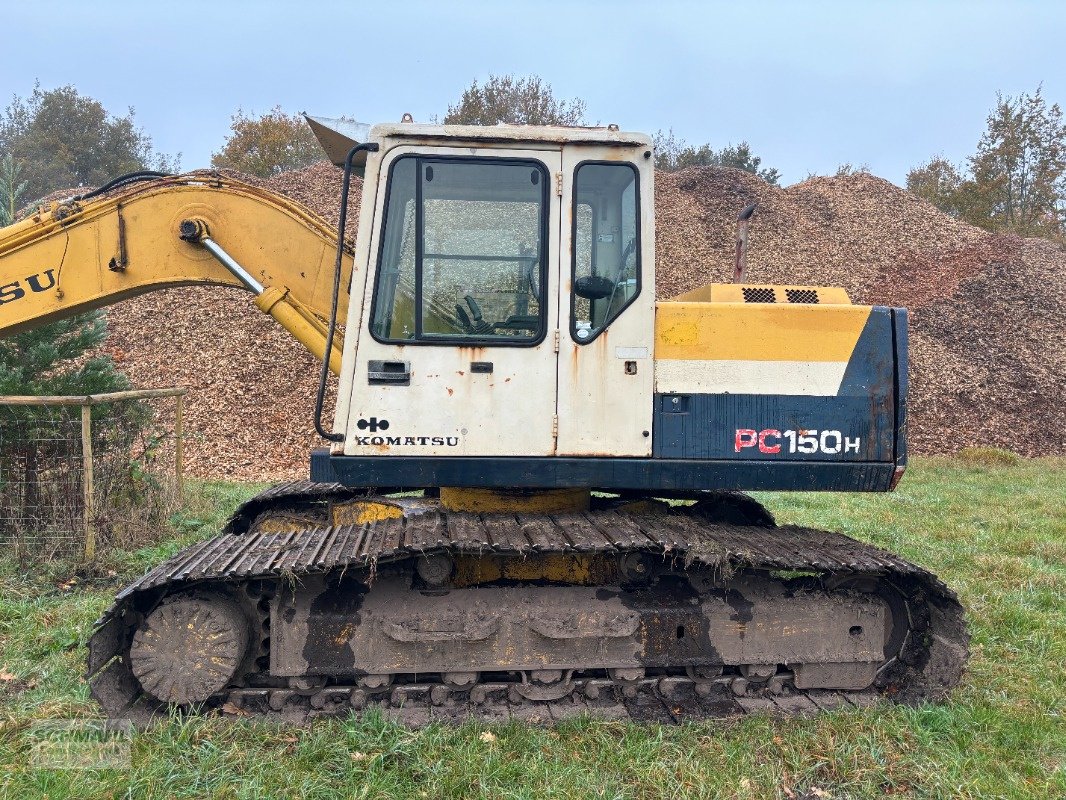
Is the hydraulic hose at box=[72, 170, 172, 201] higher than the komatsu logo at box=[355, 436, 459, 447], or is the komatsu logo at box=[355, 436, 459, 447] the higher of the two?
the hydraulic hose at box=[72, 170, 172, 201]

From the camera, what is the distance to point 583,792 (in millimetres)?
3385

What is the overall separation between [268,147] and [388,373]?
26.9 m

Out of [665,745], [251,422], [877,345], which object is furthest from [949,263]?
[665,745]

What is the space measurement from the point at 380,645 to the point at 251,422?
11.3m

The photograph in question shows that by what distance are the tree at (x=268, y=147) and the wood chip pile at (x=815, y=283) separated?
5369 millimetres

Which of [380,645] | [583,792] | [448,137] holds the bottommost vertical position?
[583,792]

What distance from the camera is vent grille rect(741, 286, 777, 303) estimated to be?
4.29 m

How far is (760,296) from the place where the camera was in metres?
4.30

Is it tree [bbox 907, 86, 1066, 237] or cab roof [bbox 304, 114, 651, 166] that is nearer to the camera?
cab roof [bbox 304, 114, 651, 166]

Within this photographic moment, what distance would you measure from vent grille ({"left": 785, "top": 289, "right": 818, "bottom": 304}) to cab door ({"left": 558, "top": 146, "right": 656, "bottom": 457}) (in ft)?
2.80

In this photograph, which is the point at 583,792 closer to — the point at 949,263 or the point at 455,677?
the point at 455,677

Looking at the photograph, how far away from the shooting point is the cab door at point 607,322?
3990 mm

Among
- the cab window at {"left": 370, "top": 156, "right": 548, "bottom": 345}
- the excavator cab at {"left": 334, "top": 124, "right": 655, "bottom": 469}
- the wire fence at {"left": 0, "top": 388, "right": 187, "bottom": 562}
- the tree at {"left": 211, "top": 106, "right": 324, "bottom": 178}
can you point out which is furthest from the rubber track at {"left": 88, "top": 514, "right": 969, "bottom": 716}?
the tree at {"left": 211, "top": 106, "right": 324, "bottom": 178}

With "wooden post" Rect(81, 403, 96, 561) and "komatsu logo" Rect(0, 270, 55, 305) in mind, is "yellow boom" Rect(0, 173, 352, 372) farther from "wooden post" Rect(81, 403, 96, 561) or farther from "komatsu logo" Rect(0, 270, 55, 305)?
"wooden post" Rect(81, 403, 96, 561)
